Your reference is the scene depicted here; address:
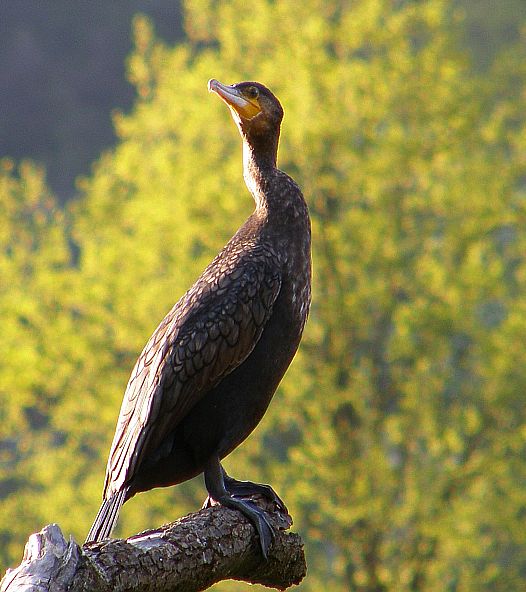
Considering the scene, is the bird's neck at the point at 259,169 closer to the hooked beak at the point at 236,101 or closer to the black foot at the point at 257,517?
the hooked beak at the point at 236,101

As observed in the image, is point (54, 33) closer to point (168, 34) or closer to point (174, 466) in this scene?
point (168, 34)

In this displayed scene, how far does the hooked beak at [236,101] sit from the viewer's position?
3.65 metres

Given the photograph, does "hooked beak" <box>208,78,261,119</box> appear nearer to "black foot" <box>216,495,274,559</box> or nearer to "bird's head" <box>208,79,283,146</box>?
"bird's head" <box>208,79,283,146</box>

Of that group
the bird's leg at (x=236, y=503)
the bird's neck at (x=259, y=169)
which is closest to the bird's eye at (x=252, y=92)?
the bird's neck at (x=259, y=169)

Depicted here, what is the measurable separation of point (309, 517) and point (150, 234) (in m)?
3.45

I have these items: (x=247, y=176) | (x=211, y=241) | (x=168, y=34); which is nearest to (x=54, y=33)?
(x=168, y=34)

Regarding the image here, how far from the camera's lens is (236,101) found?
3660mm

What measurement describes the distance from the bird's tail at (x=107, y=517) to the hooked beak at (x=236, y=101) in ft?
4.35

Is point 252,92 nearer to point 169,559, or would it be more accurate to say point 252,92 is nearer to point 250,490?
point 250,490

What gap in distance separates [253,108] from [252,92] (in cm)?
5

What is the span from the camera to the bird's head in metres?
3.67

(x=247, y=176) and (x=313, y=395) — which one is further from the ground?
(x=313, y=395)

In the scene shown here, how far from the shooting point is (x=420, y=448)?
40.2 ft

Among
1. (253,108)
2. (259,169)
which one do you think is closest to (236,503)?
(259,169)
